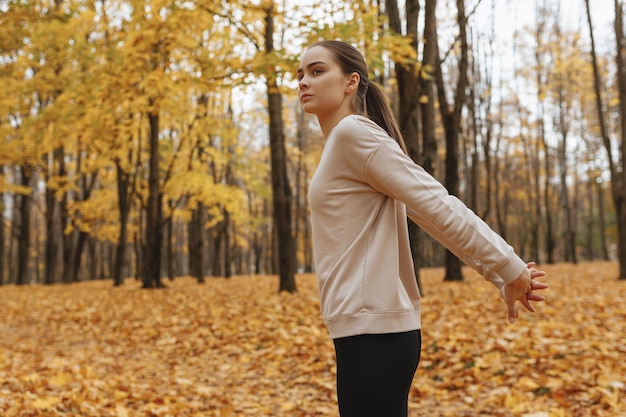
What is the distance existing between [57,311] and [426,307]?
26.2 feet

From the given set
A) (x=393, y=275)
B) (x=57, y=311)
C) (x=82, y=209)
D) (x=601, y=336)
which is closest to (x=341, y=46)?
(x=393, y=275)

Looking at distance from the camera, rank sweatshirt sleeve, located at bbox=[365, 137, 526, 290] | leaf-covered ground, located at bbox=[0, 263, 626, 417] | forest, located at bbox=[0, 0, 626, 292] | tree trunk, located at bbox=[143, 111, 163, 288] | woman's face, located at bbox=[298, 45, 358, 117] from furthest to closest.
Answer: tree trunk, located at bbox=[143, 111, 163, 288]
forest, located at bbox=[0, 0, 626, 292]
leaf-covered ground, located at bbox=[0, 263, 626, 417]
woman's face, located at bbox=[298, 45, 358, 117]
sweatshirt sleeve, located at bbox=[365, 137, 526, 290]

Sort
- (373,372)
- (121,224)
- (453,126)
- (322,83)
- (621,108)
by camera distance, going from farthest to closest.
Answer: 1. (121,224)
2. (453,126)
3. (621,108)
4. (322,83)
5. (373,372)

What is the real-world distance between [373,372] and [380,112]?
88cm

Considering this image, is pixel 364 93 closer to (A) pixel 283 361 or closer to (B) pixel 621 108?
(A) pixel 283 361

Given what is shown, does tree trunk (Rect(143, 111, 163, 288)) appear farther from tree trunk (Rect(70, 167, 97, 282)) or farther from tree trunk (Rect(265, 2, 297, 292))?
tree trunk (Rect(70, 167, 97, 282))

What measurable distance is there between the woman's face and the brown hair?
28mm

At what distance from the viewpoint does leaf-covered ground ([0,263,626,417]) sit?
182 inches

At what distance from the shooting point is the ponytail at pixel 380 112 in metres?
1.82

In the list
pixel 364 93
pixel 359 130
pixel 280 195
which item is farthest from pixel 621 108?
pixel 359 130

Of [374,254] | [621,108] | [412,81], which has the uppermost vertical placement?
[621,108]

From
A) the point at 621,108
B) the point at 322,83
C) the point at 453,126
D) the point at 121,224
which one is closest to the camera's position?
Result: the point at 322,83

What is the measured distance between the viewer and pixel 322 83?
5.73 ft

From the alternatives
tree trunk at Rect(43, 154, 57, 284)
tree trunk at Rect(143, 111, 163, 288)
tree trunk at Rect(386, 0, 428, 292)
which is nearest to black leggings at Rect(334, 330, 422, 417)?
tree trunk at Rect(386, 0, 428, 292)
